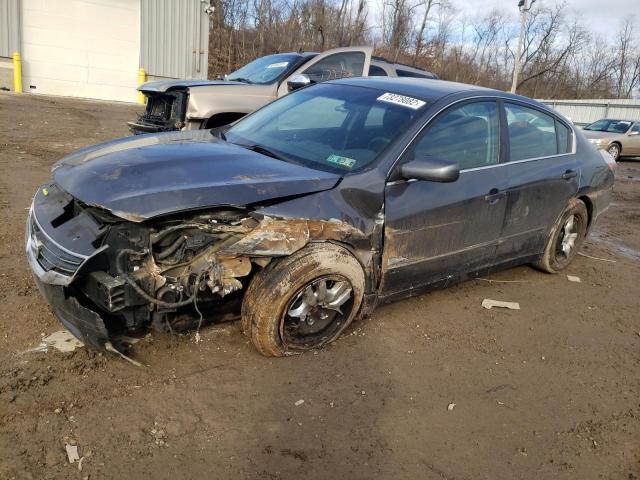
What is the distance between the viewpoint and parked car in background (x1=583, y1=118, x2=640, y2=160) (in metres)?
17.4

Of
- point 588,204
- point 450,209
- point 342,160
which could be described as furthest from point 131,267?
point 588,204

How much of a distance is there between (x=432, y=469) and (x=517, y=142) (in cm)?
282

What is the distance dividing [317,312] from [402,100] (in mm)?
1646

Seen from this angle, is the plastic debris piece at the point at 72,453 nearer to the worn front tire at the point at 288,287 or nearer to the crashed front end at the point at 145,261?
the crashed front end at the point at 145,261

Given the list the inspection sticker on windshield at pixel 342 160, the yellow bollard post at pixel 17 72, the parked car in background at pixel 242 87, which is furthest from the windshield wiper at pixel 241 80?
the yellow bollard post at pixel 17 72

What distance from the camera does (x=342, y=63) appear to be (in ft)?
25.2

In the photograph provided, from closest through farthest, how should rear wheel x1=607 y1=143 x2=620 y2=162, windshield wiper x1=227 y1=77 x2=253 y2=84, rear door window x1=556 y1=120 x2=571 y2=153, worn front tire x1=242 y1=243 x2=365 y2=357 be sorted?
1. worn front tire x1=242 y1=243 x2=365 y2=357
2. rear door window x1=556 y1=120 x2=571 y2=153
3. windshield wiper x1=227 y1=77 x2=253 y2=84
4. rear wheel x1=607 y1=143 x2=620 y2=162

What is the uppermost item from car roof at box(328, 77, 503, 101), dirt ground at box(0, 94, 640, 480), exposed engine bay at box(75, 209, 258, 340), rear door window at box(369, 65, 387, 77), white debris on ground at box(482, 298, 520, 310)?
rear door window at box(369, 65, 387, 77)

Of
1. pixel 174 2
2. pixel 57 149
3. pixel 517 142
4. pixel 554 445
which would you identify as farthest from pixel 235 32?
pixel 554 445

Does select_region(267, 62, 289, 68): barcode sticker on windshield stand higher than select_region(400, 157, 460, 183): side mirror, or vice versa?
select_region(267, 62, 289, 68): barcode sticker on windshield

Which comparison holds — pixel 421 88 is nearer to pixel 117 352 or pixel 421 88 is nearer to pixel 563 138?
pixel 563 138

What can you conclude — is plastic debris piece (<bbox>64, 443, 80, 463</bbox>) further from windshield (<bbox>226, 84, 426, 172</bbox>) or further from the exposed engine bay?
windshield (<bbox>226, 84, 426, 172</bbox>)

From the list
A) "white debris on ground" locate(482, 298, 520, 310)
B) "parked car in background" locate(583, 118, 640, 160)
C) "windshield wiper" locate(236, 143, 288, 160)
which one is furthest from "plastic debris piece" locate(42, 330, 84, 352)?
"parked car in background" locate(583, 118, 640, 160)

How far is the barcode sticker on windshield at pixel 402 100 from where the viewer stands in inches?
146
